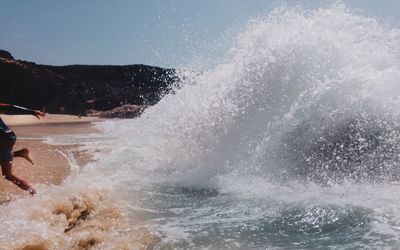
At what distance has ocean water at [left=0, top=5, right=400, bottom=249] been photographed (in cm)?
492

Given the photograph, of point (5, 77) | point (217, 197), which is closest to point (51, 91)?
point (5, 77)

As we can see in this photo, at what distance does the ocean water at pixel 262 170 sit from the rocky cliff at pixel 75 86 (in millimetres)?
49489

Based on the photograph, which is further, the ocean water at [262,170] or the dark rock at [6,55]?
the dark rock at [6,55]

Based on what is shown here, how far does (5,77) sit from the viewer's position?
55.8 meters

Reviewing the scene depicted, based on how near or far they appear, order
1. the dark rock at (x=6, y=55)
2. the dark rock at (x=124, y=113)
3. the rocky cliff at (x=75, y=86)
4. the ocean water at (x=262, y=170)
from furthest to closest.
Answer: the dark rock at (x=6, y=55) < the rocky cliff at (x=75, y=86) < the dark rock at (x=124, y=113) < the ocean water at (x=262, y=170)

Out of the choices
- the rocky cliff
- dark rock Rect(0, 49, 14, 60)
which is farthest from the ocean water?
dark rock Rect(0, 49, 14, 60)

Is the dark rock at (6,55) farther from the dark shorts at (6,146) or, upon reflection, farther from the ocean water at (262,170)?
the dark shorts at (6,146)

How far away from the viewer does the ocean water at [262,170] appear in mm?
4918

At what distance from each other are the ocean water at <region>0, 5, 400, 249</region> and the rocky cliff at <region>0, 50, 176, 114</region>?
162 ft

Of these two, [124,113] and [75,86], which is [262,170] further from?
[75,86]

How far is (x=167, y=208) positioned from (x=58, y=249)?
229 cm

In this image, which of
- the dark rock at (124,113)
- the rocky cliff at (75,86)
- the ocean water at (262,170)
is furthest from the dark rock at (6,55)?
the ocean water at (262,170)

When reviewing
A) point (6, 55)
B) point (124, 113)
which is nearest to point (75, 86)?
point (6, 55)

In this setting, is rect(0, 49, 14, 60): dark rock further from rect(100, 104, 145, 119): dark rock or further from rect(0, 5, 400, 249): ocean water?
rect(0, 5, 400, 249): ocean water
